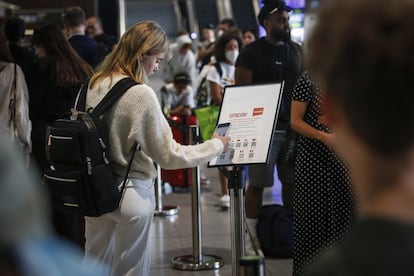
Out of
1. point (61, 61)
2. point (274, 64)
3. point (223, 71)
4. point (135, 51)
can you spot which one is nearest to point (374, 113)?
point (135, 51)

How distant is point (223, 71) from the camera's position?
7.48 m

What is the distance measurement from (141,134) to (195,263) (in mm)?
2062

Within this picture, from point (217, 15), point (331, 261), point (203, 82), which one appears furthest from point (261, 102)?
point (217, 15)

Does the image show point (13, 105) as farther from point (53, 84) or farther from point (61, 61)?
point (61, 61)

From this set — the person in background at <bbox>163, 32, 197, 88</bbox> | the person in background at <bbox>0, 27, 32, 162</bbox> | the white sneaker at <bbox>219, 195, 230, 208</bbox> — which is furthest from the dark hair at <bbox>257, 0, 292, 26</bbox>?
the person in background at <bbox>163, 32, 197, 88</bbox>

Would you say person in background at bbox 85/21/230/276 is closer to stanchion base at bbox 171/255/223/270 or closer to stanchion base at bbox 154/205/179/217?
stanchion base at bbox 171/255/223/270

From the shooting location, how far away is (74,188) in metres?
3.46

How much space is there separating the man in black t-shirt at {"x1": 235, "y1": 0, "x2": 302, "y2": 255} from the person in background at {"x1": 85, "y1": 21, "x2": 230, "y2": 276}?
194 centimetres

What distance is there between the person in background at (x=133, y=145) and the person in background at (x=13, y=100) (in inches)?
66.1

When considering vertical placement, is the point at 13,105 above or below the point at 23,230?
below

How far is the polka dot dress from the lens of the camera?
3.89 metres

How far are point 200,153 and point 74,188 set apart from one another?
58 centimetres

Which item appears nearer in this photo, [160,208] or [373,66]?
[373,66]

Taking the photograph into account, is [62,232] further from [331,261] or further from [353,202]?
[331,261]
